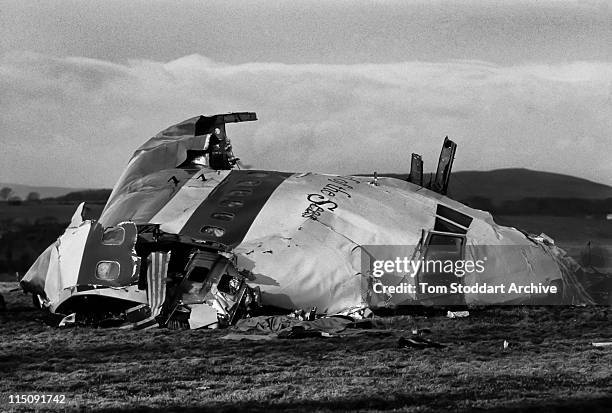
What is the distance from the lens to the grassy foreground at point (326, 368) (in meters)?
6.76

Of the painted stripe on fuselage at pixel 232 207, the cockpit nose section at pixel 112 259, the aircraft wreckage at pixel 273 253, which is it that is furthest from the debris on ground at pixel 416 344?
the cockpit nose section at pixel 112 259

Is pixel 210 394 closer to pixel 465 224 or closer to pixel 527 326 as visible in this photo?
pixel 527 326

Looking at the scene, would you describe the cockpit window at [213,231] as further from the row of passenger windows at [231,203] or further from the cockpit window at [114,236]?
the cockpit window at [114,236]

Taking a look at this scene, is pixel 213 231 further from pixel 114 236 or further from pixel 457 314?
pixel 457 314

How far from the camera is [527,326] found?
10.9 metres

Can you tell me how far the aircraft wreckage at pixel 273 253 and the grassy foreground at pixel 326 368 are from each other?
19.3 inches

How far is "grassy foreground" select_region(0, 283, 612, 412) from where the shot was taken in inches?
266

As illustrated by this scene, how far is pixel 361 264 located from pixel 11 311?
477cm

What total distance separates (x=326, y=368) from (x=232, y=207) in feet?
13.7

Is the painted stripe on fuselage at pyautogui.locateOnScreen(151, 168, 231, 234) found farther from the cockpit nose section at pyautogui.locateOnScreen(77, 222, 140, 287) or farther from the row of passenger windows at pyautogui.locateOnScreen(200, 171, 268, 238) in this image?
the cockpit nose section at pyautogui.locateOnScreen(77, 222, 140, 287)

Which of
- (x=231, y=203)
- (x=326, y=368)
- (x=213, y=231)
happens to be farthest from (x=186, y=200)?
(x=326, y=368)

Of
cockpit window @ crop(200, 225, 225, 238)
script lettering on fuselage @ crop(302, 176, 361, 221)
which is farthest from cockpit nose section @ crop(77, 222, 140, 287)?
script lettering on fuselage @ crop(302, 176, 361, 221)

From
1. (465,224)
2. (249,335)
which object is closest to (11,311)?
(249,335)

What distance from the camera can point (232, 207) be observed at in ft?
39.4
